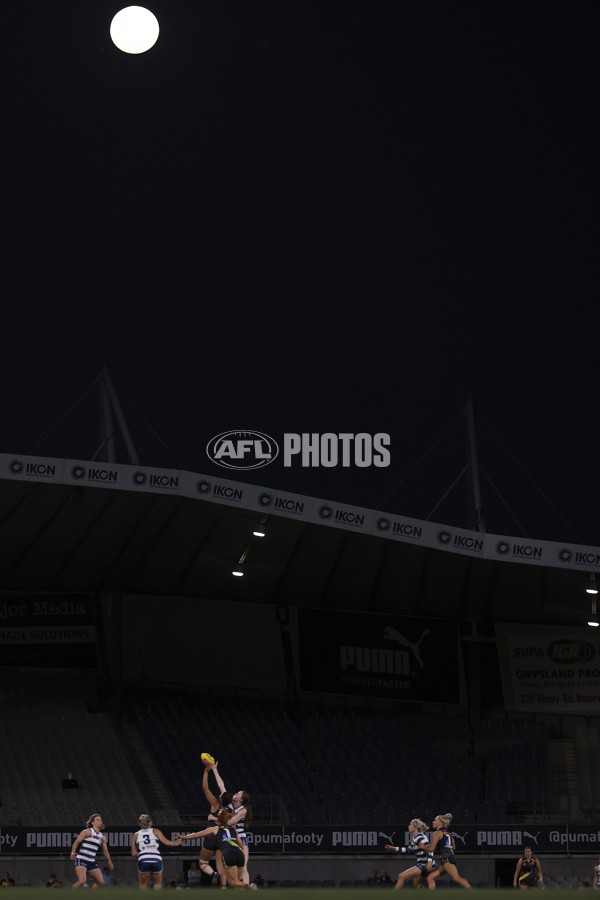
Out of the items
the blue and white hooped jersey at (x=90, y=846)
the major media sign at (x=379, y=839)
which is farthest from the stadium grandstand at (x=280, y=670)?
the blue and white hooped jersey at (x=90, y=846)

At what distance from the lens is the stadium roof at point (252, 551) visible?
106 feet

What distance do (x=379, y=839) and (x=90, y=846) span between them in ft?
35.0

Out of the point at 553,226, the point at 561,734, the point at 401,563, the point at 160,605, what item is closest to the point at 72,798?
Result: the point at 160,605

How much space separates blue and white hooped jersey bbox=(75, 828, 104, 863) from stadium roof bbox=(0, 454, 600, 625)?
397 inches

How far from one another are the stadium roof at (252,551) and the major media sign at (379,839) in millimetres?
6648

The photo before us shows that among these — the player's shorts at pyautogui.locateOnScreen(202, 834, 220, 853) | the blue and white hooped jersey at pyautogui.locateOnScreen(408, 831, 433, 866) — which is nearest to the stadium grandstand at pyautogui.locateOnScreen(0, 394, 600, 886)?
the blue and white hooped jersey at pyautogui.locateOnScreen(408, 831, 433, 866)

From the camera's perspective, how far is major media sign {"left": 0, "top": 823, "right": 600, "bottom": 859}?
31.3 metres

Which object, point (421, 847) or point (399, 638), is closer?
point (421, 847)

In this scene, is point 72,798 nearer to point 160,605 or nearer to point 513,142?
point 160,605

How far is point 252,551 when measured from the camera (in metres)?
39.5

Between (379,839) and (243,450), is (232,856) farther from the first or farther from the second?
(243,450)

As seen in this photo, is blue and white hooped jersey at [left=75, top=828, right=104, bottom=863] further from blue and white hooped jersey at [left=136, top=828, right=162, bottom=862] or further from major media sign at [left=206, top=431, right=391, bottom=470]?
major media sign at [left=206, top=431, right=391, bottom=470]

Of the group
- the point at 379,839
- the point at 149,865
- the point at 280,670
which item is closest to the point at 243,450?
the point at 280,670

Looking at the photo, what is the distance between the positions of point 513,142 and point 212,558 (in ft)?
51.9
